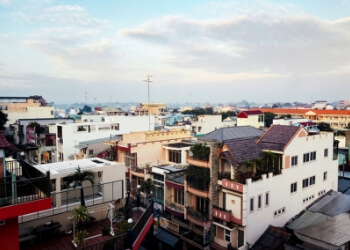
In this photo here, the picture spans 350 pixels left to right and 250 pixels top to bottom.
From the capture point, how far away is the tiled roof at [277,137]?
22.8 metres

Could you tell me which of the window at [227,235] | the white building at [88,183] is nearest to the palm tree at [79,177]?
the white building at [88,183]

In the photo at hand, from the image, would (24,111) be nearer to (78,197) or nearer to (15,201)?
(78,197)

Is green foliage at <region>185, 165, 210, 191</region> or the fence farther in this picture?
green foliage at <region>185, 165, 210, 191</region>

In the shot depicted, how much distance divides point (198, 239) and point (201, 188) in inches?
159

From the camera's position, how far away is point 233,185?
2039cm

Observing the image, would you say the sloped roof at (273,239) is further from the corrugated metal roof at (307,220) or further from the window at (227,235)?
the window at (227,235)

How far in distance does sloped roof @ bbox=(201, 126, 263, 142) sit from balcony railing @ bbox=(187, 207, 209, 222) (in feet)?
19.1

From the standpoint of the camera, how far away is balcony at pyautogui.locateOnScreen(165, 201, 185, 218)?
80.3 ft

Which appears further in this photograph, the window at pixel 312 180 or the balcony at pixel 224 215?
the window at pixel 312 180

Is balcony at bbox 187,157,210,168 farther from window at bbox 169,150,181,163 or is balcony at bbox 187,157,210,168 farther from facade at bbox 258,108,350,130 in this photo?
facade at bbox 258,108,350,130

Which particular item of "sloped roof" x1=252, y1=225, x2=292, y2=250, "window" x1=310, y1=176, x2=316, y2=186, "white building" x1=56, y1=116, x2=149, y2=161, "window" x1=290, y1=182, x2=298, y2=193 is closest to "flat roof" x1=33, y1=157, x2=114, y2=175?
"sloped roof" x1=252, y1=225, x2=292, y2=250

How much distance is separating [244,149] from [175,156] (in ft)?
39.0

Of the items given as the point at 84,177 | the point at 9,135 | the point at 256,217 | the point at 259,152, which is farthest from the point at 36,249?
the point at 9,135

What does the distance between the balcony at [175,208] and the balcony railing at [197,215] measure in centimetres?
84
